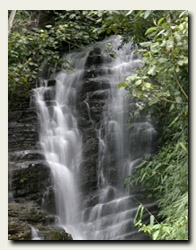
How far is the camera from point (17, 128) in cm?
397

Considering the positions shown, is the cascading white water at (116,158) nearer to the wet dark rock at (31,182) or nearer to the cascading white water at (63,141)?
the cascading white water at (63,141)

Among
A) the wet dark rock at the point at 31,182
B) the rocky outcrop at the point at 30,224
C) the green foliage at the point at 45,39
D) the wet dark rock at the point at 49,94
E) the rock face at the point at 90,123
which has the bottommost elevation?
the rocky outcrop at the point at 30,224

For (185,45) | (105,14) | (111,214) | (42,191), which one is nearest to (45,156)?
(42,191)

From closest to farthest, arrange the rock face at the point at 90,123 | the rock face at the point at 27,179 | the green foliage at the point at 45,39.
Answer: the rock face at the point at 27,179, the rock face at the point at 90,123, the green foliage at the point at 45,39

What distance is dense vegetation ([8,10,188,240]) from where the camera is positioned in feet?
8.75

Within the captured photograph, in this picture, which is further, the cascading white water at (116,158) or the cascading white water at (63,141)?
the cascading white water at (63,141)

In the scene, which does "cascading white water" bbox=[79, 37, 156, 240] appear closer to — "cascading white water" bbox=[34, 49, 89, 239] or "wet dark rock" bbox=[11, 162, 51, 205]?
"cascading white water" bbox=[34, 49, 89, 239]

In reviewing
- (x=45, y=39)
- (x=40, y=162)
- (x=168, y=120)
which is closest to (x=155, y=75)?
(x=168, y=120)

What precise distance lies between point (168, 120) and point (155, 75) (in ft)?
2.03

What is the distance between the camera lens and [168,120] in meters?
3.52

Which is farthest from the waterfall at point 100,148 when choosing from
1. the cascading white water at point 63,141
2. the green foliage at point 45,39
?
the green foliage at point 45,39

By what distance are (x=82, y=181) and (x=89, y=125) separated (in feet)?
2.45

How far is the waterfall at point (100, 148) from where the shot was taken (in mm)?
3611

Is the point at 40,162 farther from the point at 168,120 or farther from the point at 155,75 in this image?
the point at 155,75
